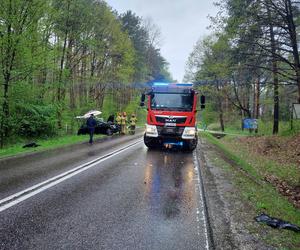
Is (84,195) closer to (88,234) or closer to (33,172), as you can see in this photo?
(88,234)

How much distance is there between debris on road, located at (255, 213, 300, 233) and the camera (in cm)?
493

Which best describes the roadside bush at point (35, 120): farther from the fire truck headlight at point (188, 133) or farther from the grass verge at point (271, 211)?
the grass verge at point (271, 211)

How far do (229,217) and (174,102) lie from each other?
10.1 m

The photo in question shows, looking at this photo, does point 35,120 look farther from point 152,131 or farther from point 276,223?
point 276,223

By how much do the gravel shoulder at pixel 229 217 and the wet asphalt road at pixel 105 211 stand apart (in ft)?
0.82

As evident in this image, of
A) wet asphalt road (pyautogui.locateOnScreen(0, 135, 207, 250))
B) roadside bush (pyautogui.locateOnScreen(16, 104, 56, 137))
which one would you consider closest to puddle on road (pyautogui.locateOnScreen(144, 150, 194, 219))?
wet asphalt road (pyautogui.locateOnScreen(0, 135, 207, 250))

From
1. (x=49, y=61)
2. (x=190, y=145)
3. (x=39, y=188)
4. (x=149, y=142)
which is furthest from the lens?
(x=49, y=61)

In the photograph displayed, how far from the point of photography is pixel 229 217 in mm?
5316

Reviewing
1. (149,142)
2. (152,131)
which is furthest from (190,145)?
(149,142)

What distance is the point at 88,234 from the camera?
446 cm

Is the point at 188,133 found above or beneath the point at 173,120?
beneath

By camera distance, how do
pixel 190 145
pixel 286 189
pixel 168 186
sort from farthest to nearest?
pixel 190 145 < pixel 286 189 < pixel 168 186

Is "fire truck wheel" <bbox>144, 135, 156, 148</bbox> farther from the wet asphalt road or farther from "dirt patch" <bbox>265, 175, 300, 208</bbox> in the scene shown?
"dirt patch" <bbox>265, 175, 300, 208</bbox>

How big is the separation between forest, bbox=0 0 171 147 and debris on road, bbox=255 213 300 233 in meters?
13.5
